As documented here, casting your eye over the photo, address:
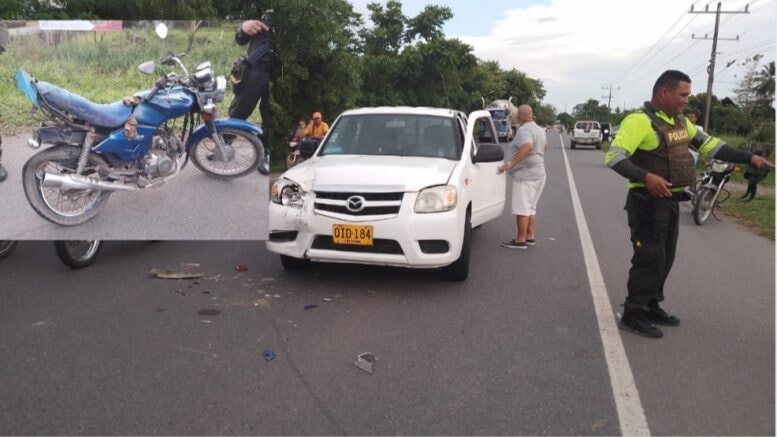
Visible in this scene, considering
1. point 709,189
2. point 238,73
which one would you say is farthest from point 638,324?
point 709,189

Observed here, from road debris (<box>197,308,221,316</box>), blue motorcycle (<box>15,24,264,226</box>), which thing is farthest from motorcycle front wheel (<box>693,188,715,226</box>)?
road debris (<box>197,308,221,316</box>)

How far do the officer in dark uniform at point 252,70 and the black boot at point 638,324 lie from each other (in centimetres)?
356

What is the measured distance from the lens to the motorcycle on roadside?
394 inches

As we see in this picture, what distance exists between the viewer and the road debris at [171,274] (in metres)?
6.12

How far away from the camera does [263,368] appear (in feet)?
13.4

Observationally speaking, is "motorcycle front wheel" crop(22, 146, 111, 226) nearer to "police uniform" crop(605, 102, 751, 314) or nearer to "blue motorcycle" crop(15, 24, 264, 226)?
"blue motorcycle" crop(15, 24, 264, 226)

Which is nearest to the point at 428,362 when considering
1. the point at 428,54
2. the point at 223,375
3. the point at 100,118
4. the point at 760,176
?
the point at 223,375

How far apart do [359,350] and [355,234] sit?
1.32 meters

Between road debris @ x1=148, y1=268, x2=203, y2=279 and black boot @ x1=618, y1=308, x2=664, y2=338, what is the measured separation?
151 inches

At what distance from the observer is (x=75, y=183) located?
549cm

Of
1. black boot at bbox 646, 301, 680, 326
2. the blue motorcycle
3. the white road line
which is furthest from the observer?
the blue motorcycle

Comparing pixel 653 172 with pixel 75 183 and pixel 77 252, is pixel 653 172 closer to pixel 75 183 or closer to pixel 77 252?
pixel 75 183

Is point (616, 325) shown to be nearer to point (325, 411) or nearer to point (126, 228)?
point (325, 411)

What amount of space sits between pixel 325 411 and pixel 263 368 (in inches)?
28.4
